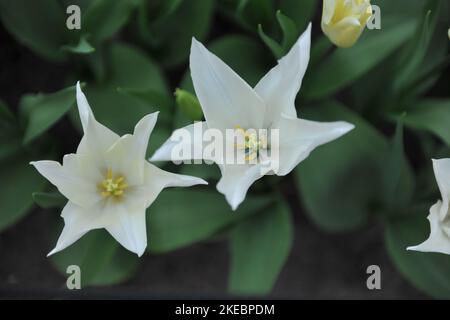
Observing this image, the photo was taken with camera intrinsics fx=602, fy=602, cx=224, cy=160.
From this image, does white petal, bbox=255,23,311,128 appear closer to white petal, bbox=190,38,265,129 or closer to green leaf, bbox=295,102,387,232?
white petal, bbox=190,38,265,129

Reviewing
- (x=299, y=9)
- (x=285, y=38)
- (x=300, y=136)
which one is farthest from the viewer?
(x=299, y=9)

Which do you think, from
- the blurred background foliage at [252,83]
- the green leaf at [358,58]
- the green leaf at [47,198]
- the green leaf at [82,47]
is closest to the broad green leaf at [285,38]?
the blurred background foliage at [252,83]

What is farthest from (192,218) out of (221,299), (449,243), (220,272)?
(449,243)

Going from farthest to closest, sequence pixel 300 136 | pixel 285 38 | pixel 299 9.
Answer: pixel 299 9 → pixel 285 38 → pixel 300 136

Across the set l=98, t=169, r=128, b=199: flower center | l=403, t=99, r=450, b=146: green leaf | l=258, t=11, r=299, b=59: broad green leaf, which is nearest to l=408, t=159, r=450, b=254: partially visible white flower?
l=403, t=99, r=450, b=146: green leaf

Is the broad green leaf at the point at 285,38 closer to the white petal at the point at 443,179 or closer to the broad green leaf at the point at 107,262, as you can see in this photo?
the white petal at the point at 443,179

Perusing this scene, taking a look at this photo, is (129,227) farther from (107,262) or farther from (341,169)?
(341,169)

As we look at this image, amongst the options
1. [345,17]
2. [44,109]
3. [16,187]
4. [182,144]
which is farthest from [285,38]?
[16,187]
